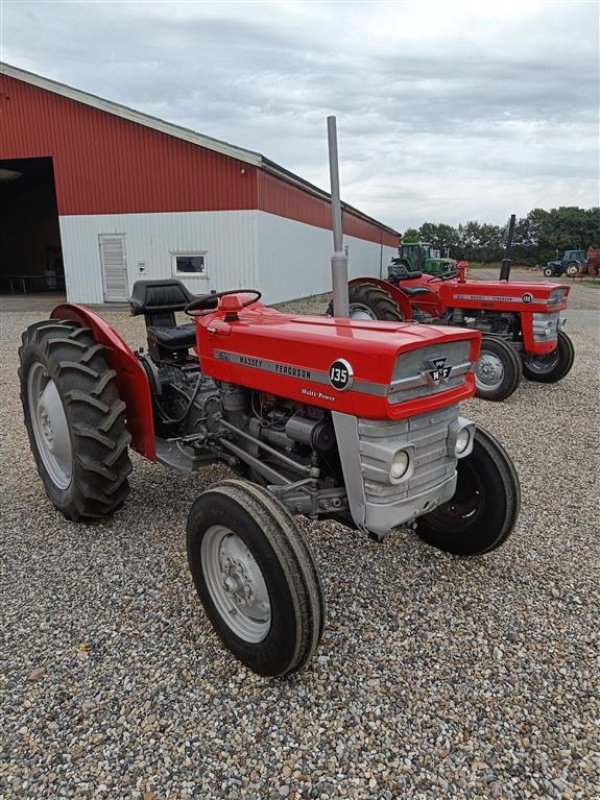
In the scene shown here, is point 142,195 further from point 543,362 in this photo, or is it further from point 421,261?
point 543,362

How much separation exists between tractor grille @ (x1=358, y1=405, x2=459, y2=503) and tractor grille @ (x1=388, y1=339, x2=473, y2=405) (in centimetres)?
11

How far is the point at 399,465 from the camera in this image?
2.07m

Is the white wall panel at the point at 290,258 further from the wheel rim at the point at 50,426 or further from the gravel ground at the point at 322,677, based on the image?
the gravel ground at the point at 322,677

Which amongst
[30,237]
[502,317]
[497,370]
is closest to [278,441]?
[497,370]

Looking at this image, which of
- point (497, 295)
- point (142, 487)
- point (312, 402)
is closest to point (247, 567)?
point (312, 402)

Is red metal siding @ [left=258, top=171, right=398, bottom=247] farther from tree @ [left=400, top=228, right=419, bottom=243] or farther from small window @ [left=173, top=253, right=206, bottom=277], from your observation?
tree @ [left=400, top=228, right=419, bottom=243]

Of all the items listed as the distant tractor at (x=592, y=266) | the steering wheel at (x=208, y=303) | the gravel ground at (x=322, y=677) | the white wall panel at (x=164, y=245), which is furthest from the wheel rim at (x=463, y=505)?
the distant tractor at (x=592, y=266)

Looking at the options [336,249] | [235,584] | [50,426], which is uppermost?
[336,249]

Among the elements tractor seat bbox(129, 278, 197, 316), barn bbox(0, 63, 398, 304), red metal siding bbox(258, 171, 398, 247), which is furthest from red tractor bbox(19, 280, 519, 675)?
red metal siding bbox(258, 171, 398, 247)

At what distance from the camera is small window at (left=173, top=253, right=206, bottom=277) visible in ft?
Answer: 43.9

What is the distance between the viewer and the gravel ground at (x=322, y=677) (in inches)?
65.1

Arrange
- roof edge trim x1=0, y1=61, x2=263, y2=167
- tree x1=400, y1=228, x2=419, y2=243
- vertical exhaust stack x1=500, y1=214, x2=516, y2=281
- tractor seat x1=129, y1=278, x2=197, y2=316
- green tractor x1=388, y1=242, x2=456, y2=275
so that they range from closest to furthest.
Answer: tractor seat x1=129, y1=278, x2=197, y2=316
vertical exhaust stack x1=500, y1=214, x2=516, y2=281
roof edge trim x1=0, y1=61, x2=263, y2=167
green tractor x1=388, y1=242, x2=456, y2=275
tree x1=400, y1=228, x2=419, y2=243

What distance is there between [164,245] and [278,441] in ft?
40.0

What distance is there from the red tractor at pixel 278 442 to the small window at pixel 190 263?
10.4 meters
